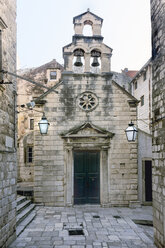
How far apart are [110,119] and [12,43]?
5.52 m

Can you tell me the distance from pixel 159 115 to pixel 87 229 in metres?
4.07

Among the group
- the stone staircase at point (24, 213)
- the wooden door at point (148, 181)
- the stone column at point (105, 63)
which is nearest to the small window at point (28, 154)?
the stone staircase at point (24, 213)

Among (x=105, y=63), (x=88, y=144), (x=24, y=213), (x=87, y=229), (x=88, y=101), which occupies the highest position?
(x=105, y=63)

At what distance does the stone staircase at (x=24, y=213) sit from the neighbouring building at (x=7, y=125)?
0.98m

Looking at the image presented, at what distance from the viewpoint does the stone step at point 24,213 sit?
7268 millimetres

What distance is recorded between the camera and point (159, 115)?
5.68 m

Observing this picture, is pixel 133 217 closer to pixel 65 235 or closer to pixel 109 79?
pixel 65 235

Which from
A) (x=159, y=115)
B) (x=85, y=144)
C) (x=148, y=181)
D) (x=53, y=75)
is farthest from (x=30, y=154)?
(x=159, y=115)

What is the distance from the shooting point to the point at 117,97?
10398 millimetres

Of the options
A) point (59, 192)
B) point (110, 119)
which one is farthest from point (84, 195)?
point (110, 119)

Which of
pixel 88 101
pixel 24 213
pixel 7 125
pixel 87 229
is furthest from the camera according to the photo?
pixel 88 101

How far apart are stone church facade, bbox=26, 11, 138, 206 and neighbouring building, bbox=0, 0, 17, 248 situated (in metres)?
3.83

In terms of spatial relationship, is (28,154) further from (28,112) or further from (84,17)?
(84,17)

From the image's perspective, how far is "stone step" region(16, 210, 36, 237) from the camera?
6.67 metres
